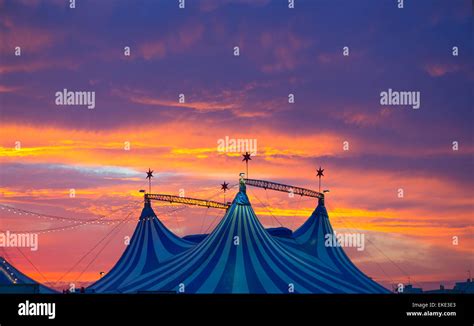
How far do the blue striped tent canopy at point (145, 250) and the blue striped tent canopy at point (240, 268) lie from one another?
4.51 metres

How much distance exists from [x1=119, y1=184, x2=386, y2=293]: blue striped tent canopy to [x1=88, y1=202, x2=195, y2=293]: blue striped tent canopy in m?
4.51

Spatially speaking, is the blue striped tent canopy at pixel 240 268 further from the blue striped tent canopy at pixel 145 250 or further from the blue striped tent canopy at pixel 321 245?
the blue striped tent canopy at pixel 321 245

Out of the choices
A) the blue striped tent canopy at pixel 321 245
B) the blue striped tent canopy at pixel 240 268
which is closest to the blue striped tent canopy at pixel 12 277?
the blue striped tent canopy at pixel 240 268

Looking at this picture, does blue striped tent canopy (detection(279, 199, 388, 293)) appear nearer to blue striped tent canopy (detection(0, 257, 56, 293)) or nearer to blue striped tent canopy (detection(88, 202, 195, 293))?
blue striped tent canopy (detection(88, 202, 195, 293))

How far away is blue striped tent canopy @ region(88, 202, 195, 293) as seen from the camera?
36.3m

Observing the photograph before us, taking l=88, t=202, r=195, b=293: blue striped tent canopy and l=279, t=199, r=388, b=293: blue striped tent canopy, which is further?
l=279, t=199, r=388, b=293: blue striped tent canopy

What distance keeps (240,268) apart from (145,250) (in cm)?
911

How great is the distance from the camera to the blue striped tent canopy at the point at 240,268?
95.8ft

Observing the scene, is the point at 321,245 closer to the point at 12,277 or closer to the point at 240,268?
the point at 240,268

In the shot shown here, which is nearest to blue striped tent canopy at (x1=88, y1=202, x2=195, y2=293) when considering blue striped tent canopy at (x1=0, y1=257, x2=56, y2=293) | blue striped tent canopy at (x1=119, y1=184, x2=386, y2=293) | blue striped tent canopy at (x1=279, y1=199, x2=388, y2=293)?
blue striped tent canopy at (x1=119, y1=184, x2=386, y2=293)
